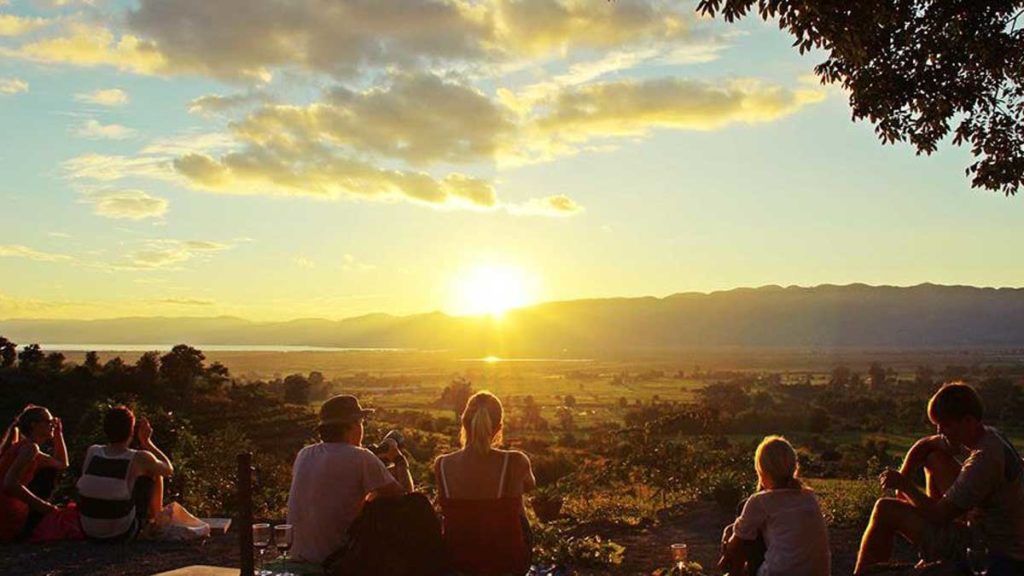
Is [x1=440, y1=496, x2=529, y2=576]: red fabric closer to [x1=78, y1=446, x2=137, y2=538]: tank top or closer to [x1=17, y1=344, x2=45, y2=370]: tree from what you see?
[x1=78, y1=446, x2=137, y2=538]: tank top

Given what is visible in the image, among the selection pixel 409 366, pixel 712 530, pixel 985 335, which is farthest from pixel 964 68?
pixel 985 335

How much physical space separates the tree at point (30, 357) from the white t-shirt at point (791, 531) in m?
33.7

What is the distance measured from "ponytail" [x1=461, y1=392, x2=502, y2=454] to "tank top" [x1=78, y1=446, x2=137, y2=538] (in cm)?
444

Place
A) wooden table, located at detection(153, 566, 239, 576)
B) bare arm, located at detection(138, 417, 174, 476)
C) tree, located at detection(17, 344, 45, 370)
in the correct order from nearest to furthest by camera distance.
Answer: wooden table, located at detection(153, 566, 239, 576), bare arm, located at detection(138, 417, 174, 476), tree, located at detection(17, 344, 45, 370)

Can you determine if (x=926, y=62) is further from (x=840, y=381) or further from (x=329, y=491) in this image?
(x=840, y=381)

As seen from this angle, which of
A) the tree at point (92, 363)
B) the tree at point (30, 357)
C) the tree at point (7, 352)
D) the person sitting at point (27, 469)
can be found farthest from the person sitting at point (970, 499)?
the tree at point (7, 352)

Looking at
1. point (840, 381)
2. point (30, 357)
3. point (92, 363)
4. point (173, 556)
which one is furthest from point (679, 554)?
point (840, 381)

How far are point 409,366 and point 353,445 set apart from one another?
16768cm

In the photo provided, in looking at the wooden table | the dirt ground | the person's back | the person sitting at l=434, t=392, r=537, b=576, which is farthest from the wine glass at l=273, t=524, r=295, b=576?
the person's back

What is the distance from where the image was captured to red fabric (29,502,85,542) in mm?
9984

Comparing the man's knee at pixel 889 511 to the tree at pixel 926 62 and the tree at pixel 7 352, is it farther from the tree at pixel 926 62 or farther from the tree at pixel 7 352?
the tree at pixel 7 352

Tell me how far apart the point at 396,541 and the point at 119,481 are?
449 cm

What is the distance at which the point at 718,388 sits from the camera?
7344cm

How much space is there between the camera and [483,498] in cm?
639
